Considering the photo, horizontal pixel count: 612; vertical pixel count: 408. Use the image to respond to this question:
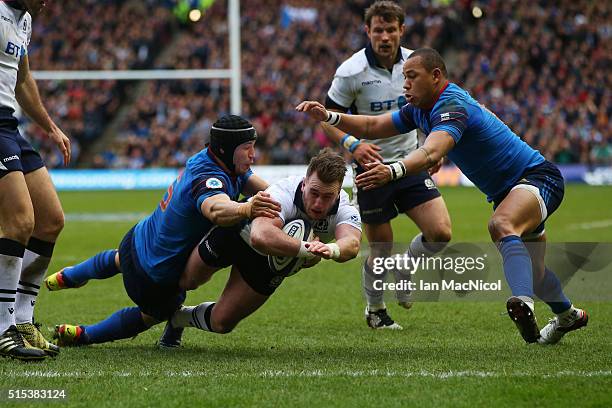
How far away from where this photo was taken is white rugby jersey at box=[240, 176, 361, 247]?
19.7 feet

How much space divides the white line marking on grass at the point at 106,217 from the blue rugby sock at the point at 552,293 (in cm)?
1189

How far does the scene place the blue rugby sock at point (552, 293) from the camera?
6.59 m

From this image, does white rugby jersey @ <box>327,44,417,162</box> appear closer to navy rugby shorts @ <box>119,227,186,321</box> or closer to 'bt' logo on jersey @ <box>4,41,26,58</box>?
navy rugby shorts @ <box>119,227,186,321</box>

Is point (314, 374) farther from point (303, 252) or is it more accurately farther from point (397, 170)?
point (397, 170)

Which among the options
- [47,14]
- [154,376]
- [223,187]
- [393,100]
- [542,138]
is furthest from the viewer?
[47,14]

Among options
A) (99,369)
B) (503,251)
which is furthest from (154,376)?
(503,251)

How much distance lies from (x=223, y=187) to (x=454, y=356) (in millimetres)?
1781

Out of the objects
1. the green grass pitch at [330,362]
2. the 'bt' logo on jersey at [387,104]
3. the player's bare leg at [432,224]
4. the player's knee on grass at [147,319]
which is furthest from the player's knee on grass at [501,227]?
the player's knee on grass at [147,319]

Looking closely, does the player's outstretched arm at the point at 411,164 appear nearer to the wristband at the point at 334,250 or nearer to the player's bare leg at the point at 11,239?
the wristband at the point at 334,250

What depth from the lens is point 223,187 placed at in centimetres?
598

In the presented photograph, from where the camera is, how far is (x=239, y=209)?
18.6 ft

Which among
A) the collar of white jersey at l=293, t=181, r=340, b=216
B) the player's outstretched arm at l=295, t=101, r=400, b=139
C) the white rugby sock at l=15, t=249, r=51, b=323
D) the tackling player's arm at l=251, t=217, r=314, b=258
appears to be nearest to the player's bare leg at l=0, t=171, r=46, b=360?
the white rugby sock at l=15, t=249, r=51, b=323

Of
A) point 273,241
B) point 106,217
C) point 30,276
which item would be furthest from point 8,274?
point 106,217

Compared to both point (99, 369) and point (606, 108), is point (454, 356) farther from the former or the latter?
point (606, 108)
